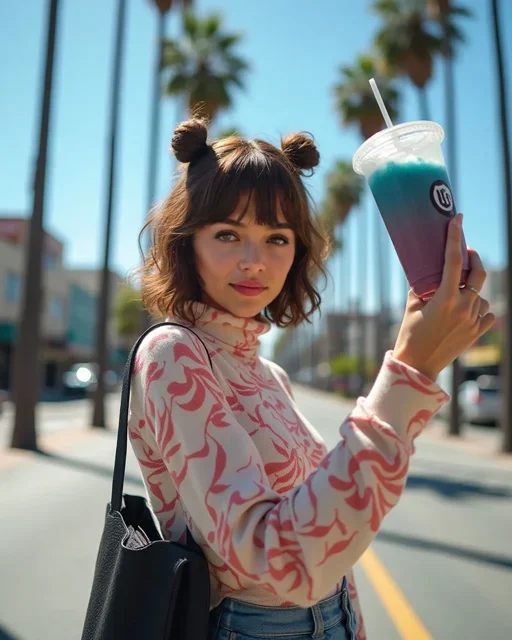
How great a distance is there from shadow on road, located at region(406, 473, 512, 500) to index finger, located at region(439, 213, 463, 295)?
8.34m

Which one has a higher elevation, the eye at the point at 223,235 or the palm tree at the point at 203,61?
the palm tree at the point at 203,61

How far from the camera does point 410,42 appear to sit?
21.8m

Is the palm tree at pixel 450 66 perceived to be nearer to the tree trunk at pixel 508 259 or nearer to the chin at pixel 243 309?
the tree trunk at pixel 508 259

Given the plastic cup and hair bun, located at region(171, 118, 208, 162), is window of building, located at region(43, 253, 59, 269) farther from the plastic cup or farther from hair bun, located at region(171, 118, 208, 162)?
the plastic cup

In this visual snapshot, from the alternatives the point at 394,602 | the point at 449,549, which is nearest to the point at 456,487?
the point at 449,549

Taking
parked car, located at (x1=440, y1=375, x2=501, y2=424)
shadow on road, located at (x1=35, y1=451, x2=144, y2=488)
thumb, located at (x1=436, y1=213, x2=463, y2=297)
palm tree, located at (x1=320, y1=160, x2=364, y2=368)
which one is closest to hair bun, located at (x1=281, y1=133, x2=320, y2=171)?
thumb, located at (x1=436, y1=213, x2=463, y2=297)

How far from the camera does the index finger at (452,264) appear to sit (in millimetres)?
1047

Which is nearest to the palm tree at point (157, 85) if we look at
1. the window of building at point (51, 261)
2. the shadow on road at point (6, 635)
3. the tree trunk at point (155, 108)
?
the tree trunk at point (155, 108)

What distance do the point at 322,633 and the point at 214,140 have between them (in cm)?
122

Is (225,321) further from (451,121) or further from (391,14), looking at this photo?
(391,14)

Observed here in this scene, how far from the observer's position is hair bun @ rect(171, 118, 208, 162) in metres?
1.52

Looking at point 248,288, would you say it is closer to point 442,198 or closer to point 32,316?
point 442,198

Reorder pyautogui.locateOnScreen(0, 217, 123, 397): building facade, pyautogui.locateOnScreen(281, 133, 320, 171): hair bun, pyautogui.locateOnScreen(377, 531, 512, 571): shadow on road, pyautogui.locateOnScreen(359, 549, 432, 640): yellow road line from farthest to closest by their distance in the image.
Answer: pyautogui.locateOnScreen(0, 217, 123, 397): building facade, pyautogui.locateOnScreen(377, 531, 512, 571): shadow on road, pyautogui.locateOnScreen(359, 549, 432, 640): yellow road line, pyautogui.locateOnScreen(281, 133, 320, 171): hair bun

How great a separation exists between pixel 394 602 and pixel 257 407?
3786 mm
